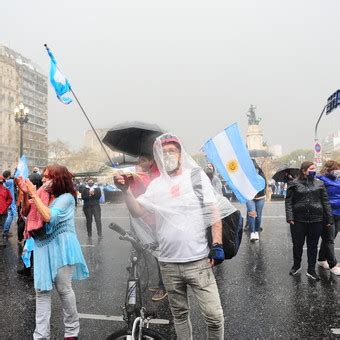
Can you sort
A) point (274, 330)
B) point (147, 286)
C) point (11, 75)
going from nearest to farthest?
point (274, 330) < point (147, 286) < point (11, 75)

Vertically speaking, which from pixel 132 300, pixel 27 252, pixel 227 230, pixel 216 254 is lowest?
pixel 27 252

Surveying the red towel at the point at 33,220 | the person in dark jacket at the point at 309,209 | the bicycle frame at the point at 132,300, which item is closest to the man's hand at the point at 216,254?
the bicycle frame at the point at 132,300

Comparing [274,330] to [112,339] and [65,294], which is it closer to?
[112,339]

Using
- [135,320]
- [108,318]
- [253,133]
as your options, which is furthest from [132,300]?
[253,133]

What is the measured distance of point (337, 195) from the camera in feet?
20.9

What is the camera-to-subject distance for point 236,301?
4992 mm

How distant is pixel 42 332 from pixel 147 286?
7.65ft

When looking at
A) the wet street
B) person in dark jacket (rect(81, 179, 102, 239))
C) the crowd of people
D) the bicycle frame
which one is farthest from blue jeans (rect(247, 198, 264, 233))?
the bicycle frame

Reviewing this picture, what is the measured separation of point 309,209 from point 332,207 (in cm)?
80

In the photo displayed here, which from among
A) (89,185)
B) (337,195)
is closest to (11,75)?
(89,185)

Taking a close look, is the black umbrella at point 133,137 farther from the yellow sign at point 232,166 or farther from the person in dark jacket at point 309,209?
the yellow sign at point 232,166

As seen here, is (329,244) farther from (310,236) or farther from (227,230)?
(227,230)

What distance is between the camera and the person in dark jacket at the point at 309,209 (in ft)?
19.2

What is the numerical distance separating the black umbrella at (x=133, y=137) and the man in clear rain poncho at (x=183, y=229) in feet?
5.04
